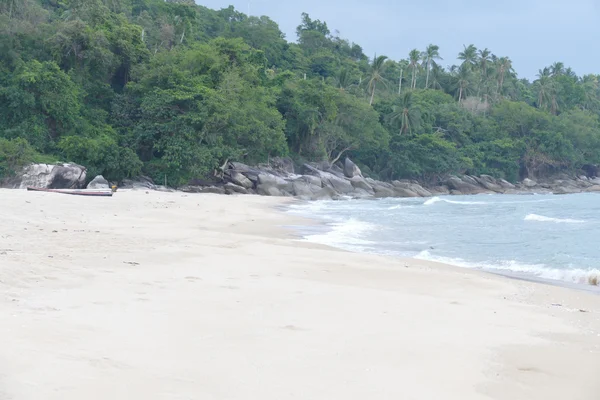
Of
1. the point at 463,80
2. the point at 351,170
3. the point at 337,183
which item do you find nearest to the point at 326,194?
the point at 337,183

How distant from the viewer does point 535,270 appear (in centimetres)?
1145

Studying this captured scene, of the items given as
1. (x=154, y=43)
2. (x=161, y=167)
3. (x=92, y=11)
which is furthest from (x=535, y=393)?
(x=154, y=43)

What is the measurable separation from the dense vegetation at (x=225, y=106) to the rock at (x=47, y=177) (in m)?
1.05

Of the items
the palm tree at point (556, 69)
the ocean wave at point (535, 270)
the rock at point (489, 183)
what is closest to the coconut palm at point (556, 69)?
the palm tree at point (556, 69)

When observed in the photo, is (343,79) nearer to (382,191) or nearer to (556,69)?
(382,191)

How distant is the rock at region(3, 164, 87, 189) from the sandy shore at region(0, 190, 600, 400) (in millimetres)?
19734

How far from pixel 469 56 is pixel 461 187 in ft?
90.7

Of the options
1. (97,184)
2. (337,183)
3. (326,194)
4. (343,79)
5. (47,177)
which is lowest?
(326,194)

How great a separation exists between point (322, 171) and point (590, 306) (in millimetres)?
39290

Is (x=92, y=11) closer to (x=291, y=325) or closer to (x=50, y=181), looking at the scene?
(x=50, y=181)

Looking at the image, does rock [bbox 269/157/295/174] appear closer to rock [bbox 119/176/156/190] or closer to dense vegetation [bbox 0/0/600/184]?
dense vegetation [bbox 0/0/600/184]

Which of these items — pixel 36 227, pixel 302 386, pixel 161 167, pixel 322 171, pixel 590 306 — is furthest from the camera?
pixel 322 171

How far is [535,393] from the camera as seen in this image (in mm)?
4316

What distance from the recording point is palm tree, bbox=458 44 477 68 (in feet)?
255
